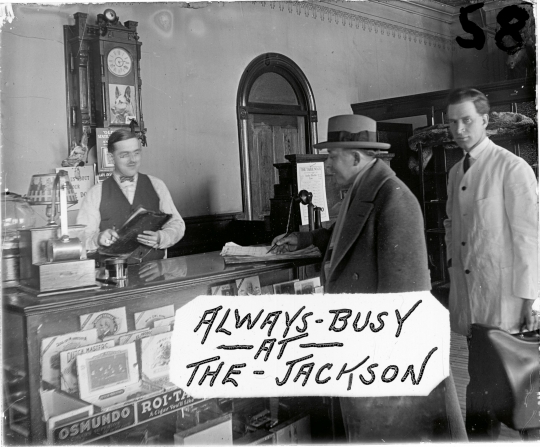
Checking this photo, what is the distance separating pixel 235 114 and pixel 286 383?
129 inches

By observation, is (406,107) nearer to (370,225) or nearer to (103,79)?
(103,79)

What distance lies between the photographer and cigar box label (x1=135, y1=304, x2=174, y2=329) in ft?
6.24

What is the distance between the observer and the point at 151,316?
76.0 inches

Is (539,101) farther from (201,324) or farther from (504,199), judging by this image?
(201,324)

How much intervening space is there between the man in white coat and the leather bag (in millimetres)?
316

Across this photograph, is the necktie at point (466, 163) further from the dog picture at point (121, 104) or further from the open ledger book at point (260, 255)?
the dog picture at point (121, 104)

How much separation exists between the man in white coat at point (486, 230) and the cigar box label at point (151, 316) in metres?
1.04

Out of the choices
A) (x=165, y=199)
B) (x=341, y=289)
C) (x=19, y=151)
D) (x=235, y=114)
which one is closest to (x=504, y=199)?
(x=341, y=289)

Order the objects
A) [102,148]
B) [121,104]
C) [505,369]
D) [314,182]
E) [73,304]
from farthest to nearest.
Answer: [121,104], [102,148], [314,182], [73,304], [505,369]

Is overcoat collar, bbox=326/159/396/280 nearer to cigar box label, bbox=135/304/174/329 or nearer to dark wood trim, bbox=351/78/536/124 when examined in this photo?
cigar box label, bbox=135/304/174/329

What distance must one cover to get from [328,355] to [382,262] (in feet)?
1.22

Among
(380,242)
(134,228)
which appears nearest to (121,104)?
(134,228)

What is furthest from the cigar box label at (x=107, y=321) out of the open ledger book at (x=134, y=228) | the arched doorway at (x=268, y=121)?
the arched doorway at (x=268, y=121)

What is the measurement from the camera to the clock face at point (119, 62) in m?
3.65
